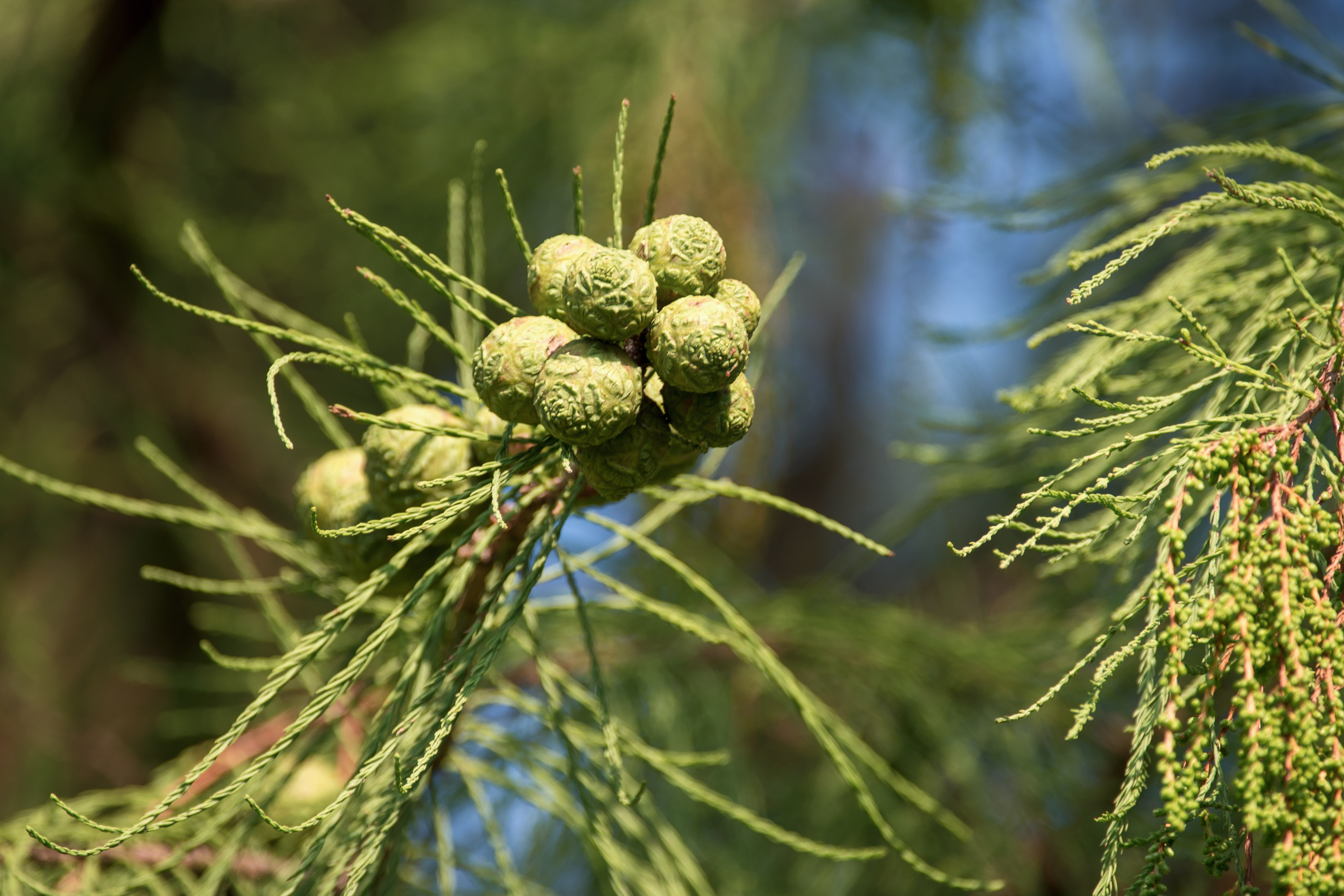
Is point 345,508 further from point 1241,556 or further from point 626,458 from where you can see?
point 1241,556

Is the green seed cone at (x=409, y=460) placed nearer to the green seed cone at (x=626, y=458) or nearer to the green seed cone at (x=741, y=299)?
the green seed cone at (x=626, y=458)

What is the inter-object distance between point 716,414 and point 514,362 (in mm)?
158

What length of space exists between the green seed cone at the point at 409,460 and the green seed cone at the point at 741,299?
256 millimetres

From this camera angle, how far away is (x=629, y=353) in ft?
2.44

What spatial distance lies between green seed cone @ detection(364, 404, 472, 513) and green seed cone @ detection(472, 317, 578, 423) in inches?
4.0

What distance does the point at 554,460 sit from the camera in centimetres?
84

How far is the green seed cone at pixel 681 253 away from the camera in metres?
0.74

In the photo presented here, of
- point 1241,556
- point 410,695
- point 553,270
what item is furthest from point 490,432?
point 1241,556

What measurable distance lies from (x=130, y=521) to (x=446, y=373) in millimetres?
960

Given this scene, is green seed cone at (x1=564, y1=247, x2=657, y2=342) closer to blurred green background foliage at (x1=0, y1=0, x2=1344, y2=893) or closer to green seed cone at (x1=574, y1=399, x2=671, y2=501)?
green seed cone at (x1=574, y1=399, x2=671, y2=501)

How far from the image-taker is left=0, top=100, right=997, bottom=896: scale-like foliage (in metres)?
0.72

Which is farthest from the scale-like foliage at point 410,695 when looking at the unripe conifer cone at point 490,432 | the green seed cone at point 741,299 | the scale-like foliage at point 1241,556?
the scale-like foliage at point 1241,556

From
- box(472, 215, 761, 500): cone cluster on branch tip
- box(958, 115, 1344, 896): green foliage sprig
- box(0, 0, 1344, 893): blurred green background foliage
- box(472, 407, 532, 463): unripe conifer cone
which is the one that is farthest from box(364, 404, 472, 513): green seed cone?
box(0, 0, 1344, 893): blurred green background foliage

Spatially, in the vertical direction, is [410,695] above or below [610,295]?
below
